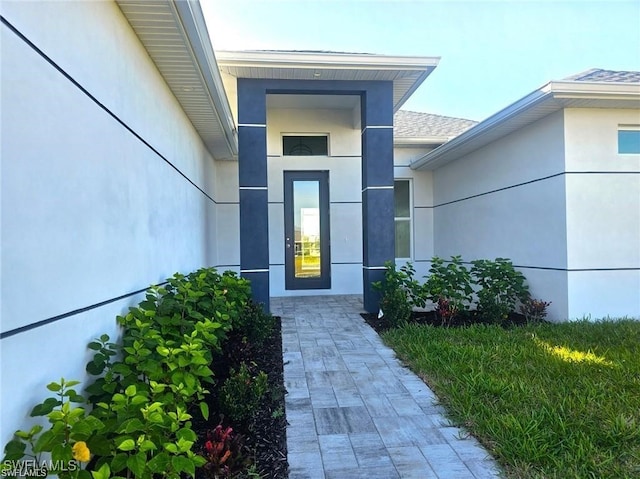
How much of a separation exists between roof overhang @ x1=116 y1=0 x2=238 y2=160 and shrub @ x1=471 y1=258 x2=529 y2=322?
456 cm

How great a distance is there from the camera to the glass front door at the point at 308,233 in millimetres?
8281

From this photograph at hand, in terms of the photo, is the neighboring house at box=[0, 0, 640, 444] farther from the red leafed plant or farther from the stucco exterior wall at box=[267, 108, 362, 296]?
the red leafed plant

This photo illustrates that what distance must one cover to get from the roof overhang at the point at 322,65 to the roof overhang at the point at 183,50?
→ 2.46 feet

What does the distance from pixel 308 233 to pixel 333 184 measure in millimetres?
1201

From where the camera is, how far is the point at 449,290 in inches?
219

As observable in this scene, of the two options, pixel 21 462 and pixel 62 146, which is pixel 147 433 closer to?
pixel 21 462

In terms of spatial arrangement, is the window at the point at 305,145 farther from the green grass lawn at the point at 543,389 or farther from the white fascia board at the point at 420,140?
the green grass lawn at the point at 543,389

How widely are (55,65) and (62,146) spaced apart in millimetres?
395

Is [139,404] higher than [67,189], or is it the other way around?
[67,189]

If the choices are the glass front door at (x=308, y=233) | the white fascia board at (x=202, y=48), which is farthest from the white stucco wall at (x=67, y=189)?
the glass front door at (x=308, y=233)

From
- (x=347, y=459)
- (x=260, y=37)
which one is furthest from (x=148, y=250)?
(x=260, y=37)

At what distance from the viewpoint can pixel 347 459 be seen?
2316 millimetres

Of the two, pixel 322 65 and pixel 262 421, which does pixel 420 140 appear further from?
pixel 262 421

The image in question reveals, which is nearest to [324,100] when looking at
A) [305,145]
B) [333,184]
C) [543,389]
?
[305,145]
